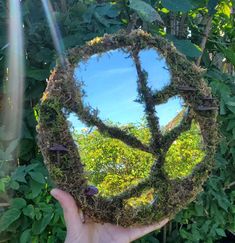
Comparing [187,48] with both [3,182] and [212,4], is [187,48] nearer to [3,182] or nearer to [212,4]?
[212,4]

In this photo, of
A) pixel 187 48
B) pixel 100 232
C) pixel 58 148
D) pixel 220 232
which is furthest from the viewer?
pixel 220 232

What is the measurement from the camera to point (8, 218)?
1.59m

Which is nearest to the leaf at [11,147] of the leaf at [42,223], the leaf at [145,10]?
the leaf at [42,223]

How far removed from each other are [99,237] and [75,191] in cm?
16

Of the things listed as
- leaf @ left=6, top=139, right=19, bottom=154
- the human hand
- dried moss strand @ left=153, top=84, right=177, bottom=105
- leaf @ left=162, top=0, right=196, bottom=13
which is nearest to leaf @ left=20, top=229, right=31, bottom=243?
leaf @ left=6, top=139, right=19, bottom=154

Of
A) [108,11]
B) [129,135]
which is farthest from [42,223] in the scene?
[108,11]

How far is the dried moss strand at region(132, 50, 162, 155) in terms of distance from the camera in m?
1.22

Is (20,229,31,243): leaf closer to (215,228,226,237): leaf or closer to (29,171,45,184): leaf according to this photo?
(29,171,45,184): leaf

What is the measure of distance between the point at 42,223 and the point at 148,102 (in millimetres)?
601

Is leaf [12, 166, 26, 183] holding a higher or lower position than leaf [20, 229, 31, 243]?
higher

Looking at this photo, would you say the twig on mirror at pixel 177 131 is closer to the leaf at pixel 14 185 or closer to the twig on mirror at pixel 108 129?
the twig on mirror at pixel 108 129

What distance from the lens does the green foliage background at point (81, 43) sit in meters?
1.61

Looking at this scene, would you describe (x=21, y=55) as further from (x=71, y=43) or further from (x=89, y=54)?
(x=89, y=54)

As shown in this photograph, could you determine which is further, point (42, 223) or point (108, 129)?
point (42, 223)
